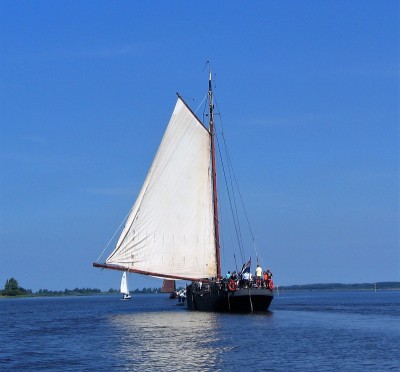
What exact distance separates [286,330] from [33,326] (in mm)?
21895

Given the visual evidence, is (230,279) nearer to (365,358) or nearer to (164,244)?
(164,244)

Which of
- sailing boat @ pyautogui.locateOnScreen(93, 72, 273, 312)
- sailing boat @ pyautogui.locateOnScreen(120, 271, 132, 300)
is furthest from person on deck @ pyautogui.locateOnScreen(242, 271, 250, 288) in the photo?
sailing boat @ pyautogui.locateOnScreen(120, 271, 132, 300)

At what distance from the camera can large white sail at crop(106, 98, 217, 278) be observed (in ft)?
232

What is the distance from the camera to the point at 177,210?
237 feet

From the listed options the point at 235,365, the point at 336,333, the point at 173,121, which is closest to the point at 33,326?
the point at 173,121

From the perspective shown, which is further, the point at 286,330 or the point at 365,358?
the point at 286,330

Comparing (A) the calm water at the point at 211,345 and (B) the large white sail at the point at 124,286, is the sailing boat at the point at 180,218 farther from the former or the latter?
(B) the large white sail at the point at 124,286

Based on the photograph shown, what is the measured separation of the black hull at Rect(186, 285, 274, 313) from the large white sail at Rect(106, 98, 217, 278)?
274 cm

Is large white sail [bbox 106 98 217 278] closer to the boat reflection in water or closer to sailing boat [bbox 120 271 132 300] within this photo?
the boat reflection in water

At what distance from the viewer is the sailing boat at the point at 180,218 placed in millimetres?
70250

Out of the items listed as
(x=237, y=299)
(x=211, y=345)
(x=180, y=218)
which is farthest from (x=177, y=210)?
(x=211, y=345)

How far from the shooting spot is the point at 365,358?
39.6 m

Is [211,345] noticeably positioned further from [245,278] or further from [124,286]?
[124,286]

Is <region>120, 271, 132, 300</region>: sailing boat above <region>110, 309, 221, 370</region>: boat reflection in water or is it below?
above
